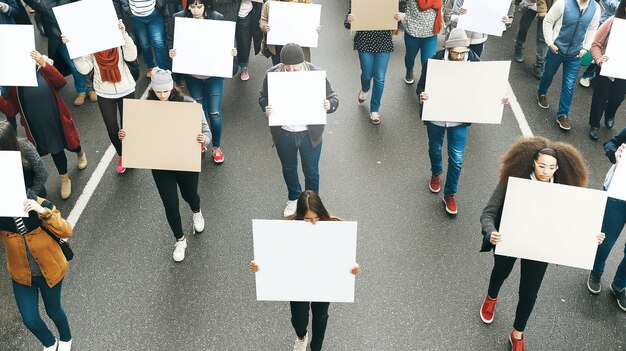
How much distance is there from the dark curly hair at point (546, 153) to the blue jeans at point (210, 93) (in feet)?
10.2

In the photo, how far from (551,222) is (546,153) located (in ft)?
1.42

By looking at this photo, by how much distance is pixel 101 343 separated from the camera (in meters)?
4.09

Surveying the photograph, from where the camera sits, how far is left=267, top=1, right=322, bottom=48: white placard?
5812 mm

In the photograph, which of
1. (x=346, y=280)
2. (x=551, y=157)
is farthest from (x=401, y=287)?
(x=551, y=157)

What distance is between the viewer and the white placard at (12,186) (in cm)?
316

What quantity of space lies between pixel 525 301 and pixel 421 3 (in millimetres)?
3558

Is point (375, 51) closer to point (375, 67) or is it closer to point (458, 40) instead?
point (375, 67)

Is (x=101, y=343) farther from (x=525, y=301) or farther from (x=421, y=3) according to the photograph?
(x=421, y=3)

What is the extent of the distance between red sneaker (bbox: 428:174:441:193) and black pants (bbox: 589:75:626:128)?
2.21 metres

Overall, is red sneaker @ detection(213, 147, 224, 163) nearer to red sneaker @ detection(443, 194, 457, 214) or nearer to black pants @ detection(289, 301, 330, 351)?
red sneaker @ detection(443, 194, 457, 214)

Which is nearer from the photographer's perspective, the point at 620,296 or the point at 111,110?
the point at 620,296

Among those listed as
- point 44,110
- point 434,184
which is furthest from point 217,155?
point 434,184

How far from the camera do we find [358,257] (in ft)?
16.0

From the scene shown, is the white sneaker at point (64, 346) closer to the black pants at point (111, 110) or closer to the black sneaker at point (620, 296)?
the black pants at point (111, 110)
